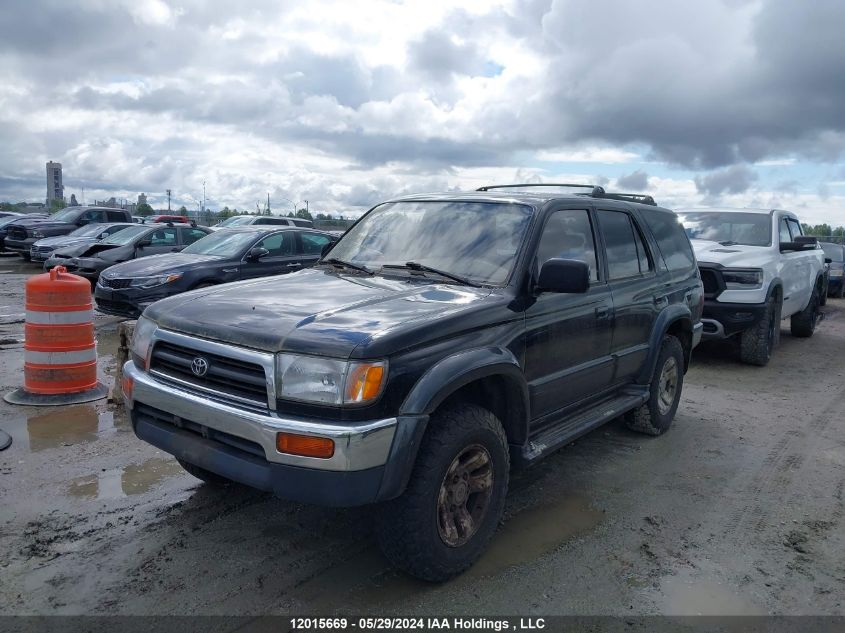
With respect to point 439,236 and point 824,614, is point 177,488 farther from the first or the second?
point 824,614

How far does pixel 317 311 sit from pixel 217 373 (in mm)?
544

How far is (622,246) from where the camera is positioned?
16.6 ft

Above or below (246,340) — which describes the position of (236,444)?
below

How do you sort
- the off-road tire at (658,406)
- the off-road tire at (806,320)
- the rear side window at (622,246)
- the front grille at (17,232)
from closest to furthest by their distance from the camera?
the rear side window at (622,246) < the off-road tire at (658,406) < the off-road tire at (806,320) < the front grille at (17,232)

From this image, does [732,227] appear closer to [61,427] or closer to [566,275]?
[566,275]

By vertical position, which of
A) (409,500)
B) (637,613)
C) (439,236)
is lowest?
(637,613)

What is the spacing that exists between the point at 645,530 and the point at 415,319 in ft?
6.50

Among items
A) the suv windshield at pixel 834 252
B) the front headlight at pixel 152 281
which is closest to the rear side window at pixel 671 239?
the front headlight at pixel 152 281

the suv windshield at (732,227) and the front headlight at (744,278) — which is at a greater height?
the suv windshield at (732,227)

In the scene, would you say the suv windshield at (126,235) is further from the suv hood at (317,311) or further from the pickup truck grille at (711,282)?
the suv hood at (317,311)

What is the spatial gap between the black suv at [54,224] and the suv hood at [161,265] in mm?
13296

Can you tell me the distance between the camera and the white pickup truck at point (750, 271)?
8.36 m

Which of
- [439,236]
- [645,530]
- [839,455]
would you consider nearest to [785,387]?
[839,455]

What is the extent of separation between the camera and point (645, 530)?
400 centimetres
